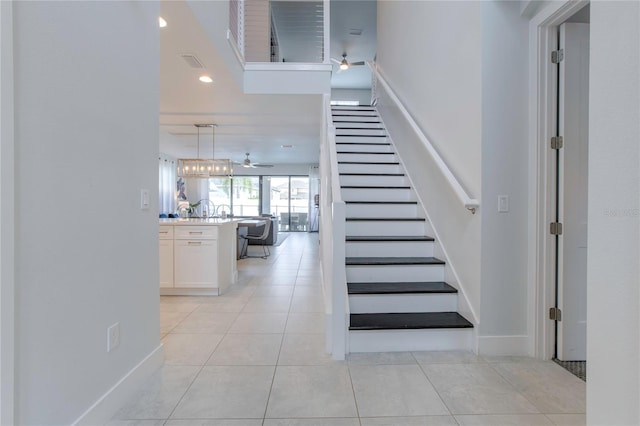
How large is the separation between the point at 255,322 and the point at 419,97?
294 centimetres

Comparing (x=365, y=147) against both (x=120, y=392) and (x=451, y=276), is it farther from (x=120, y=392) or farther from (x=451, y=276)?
(x=120, y=392)

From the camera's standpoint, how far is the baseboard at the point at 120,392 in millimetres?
1541

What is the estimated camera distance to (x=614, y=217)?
0.92 metres

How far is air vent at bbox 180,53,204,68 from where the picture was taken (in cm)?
315

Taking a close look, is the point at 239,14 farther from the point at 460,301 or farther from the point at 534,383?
the point at 534,383

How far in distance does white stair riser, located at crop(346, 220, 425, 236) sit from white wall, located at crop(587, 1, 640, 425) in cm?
246

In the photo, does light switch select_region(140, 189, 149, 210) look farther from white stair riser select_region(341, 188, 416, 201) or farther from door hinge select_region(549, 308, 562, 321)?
door hinge select_region(549, 308, 562, 321)

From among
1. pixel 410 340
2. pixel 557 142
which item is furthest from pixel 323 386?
pixel 557 142

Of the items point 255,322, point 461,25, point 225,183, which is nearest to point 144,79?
point 255,322

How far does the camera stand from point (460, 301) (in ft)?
8.53

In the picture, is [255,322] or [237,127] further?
[237,127]

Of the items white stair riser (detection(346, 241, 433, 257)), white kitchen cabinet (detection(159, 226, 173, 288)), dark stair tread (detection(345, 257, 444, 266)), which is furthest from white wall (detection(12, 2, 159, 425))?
white kitchen cabinet (detection(159, 226, 173, 288))

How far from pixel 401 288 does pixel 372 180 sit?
178 centimetres

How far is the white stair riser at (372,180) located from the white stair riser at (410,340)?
6.81 ft
